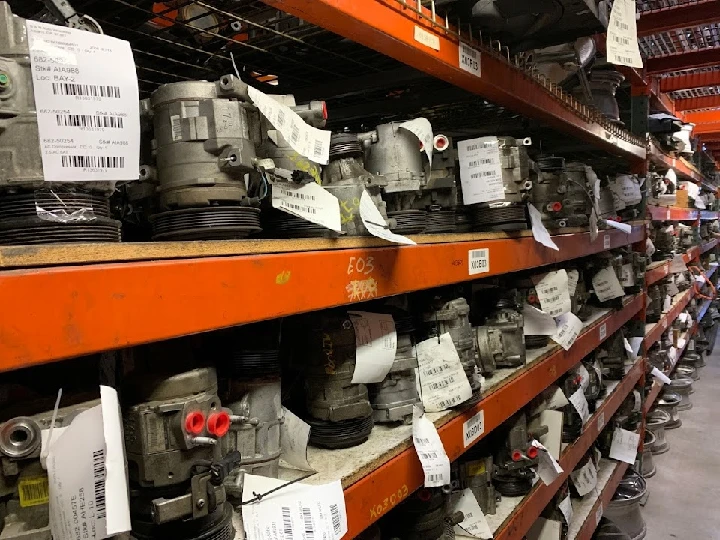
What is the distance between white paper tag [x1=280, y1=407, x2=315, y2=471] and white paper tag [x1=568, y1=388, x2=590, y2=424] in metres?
1.43

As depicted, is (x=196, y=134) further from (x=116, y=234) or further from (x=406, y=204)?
(x=406, y=204)

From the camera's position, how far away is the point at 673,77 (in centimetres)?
508

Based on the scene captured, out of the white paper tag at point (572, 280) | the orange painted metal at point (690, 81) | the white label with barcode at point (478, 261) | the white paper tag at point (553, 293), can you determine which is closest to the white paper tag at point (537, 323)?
the white paper tag at point (553, 293)

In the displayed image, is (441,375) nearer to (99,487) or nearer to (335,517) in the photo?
(335,517)

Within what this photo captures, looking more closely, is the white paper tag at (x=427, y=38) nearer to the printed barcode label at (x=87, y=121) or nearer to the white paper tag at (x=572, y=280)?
the printed barcode label at (x=87, y=121)

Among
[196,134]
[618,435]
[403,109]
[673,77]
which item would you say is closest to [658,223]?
[673,77]

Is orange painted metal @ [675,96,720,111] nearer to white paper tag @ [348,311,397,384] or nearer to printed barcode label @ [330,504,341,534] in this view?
white paper tag @ [348,311,397,384]

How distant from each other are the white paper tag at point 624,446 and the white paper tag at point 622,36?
209 cm

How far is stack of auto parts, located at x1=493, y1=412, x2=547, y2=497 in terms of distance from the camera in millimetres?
1725

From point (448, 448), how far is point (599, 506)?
1620 mm

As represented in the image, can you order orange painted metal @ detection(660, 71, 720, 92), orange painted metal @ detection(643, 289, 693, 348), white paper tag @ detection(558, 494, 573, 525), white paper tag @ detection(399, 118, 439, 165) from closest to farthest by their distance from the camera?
white paper tag @ detection(399, 118, 439, 165) < white paper tag @ detection(558, 494, 573, 525) < orange painted metal @ detection(643, 289, 693, 348) < orange painted metal @ detection(660, 71, 720, 92)

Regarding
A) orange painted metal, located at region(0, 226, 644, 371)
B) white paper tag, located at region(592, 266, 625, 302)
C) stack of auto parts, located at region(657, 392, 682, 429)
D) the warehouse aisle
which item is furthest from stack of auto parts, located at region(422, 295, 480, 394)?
stack of auto parts, located at region(657, 392, 682, 429)

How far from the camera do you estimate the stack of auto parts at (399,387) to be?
121cm

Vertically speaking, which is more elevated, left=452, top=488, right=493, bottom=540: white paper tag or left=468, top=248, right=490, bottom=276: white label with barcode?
left=468, top=248, right=490, bottom=276: white label with barcode
